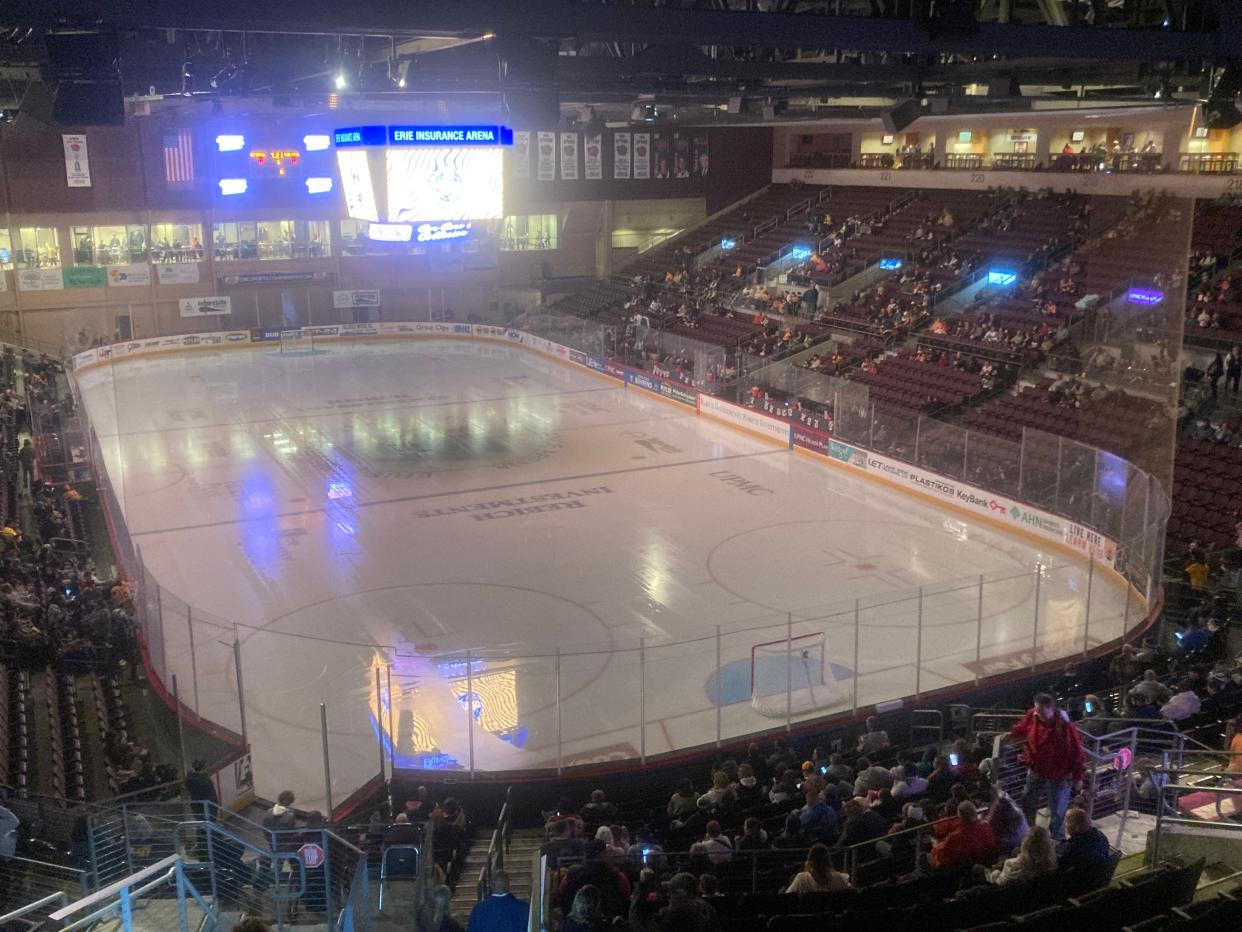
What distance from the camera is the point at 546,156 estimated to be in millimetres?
46438

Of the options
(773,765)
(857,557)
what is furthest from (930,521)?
(773,765)

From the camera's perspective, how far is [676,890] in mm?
5508

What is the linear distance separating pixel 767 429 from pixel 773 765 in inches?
699

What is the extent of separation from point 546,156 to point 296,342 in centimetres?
1242

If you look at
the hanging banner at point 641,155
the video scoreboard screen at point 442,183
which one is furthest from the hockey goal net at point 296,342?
the video scoreboard screen at point 442,183

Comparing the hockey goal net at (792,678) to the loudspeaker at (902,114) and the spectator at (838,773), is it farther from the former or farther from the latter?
the loudspeaker at (902,114)

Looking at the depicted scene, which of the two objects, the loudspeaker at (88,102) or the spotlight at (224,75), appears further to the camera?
the spotlight at (224,75)

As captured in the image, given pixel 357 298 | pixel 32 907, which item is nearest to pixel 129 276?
pixel 357 298

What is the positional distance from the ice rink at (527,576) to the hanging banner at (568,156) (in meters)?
17.2

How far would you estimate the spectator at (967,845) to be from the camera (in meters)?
6.72

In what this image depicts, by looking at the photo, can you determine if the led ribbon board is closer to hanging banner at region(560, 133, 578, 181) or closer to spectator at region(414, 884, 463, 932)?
spectator at region(414, 884, 463, 932)

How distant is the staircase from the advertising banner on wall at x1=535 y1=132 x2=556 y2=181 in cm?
3885

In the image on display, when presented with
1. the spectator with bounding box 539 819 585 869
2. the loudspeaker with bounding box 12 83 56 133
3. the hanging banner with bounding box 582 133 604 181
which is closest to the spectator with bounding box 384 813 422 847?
the spectator with bounding box 539 819 585 869

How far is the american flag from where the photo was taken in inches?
1592
